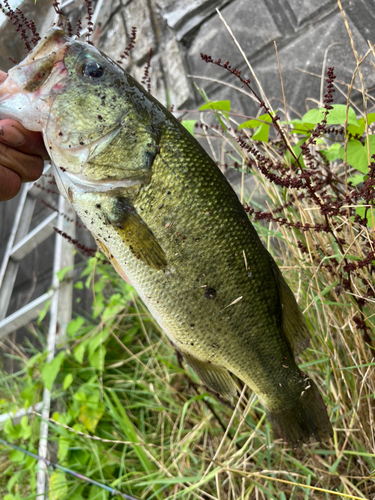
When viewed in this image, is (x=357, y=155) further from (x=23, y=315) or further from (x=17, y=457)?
(x=23, y=315)

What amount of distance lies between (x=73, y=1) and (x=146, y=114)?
2.85 m

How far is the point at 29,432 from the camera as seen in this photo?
7.64 ft

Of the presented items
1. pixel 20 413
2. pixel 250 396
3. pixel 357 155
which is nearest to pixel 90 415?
pixel 20 413

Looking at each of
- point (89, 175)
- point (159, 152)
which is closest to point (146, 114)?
point (159, 152)

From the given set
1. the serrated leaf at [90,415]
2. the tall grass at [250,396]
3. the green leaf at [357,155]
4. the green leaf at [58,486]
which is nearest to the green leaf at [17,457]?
the tall grass at [250,396]

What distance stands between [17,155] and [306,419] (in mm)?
1212

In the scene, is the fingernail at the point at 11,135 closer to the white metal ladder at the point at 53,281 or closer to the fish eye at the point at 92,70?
the fish eye at the point at 92,70

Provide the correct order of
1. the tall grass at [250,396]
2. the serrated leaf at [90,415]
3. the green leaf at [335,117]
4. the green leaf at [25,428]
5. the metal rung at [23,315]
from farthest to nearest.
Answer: the metal rung at [23,315], the green leaf at [25,428], the serrated leaf at [90,415], the tall grass at [250,396], the green leaf at [335,117]

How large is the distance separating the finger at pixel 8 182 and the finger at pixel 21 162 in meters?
0.01

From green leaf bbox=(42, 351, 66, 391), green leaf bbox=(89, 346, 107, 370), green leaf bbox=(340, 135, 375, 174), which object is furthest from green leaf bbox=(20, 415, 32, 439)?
green leaf bbox=(340, 135, 375, 174)

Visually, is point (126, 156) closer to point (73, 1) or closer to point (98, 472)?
point (98, 472)

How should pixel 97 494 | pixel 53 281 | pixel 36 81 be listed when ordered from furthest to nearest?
1. pixel 53 281
2. pixel 97 494
3. pixel 36 81

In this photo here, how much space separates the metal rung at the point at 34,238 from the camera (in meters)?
3.17

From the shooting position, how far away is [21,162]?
1.18 metres
